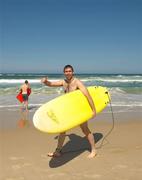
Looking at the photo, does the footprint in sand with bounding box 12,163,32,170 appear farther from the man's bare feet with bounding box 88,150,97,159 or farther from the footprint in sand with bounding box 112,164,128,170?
the footprint in sand with bounding box 112,164,128,170

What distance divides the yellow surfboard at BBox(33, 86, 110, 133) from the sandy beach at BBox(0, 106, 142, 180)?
1.78 feet

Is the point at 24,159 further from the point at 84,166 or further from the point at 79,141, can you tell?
the point at 79,141

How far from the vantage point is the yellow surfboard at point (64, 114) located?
438 cm

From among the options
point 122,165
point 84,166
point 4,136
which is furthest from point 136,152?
point 4,136

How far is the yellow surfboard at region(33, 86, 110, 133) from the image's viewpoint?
4383 millimetres

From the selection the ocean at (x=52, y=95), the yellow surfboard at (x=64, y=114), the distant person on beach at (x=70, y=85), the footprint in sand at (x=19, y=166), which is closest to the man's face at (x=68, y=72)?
the distant person on beach at (x=70, y=85)

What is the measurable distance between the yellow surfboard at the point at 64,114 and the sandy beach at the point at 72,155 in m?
0.54

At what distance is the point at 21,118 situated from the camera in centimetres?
840

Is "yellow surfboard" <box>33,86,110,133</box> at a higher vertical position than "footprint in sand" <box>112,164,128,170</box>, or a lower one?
higher

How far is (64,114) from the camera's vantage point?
470 cm

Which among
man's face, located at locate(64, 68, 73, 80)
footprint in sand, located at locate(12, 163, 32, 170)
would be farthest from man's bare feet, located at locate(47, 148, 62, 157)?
man's face, located at locate(64, 68, 73, 80)

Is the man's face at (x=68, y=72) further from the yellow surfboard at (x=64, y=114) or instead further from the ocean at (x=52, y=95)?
the ocean at (x=52, y=95)

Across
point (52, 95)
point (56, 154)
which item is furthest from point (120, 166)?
point (52, 95)

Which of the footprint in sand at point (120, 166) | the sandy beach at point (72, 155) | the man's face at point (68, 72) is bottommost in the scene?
the sandy beach at point (72, 155)
